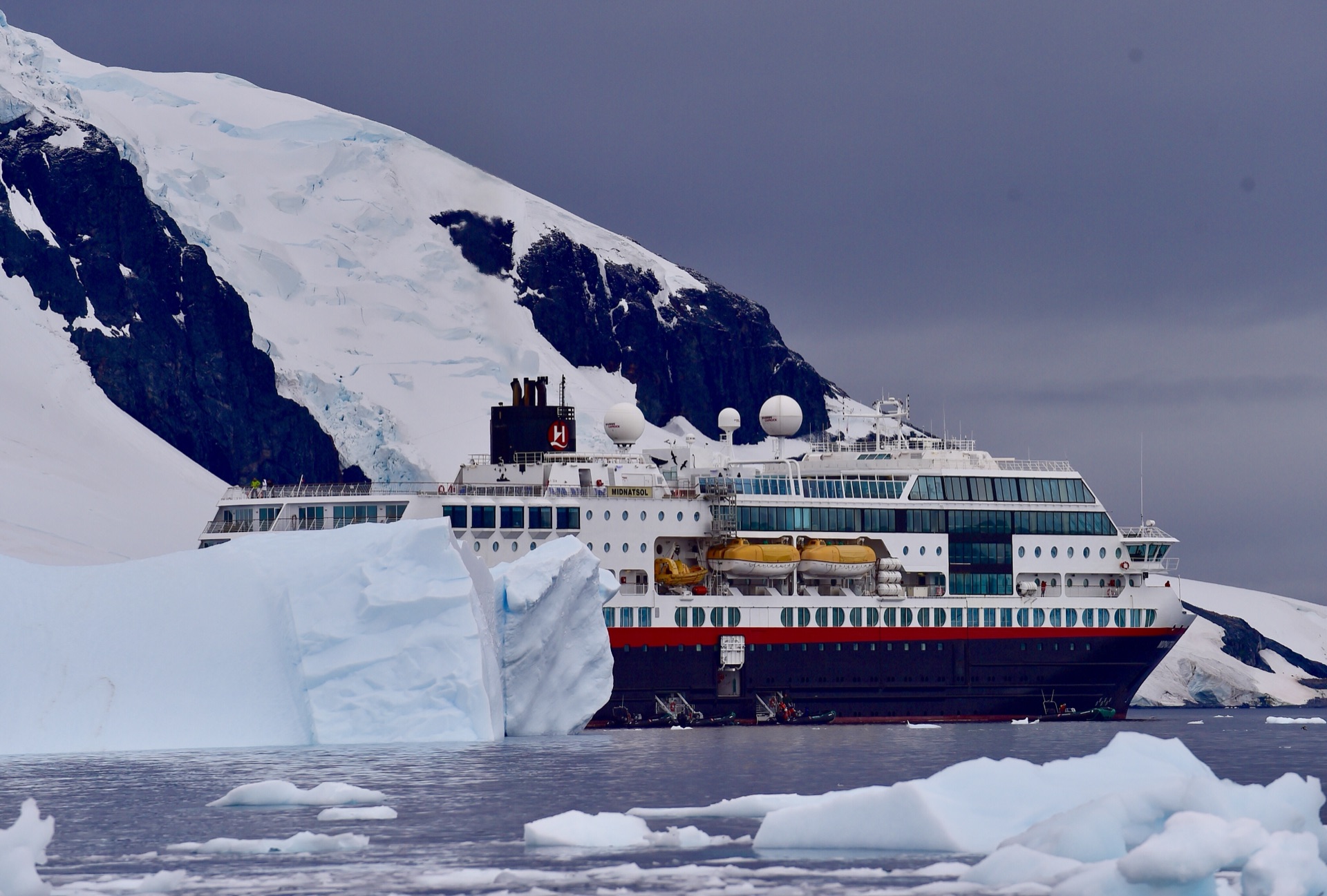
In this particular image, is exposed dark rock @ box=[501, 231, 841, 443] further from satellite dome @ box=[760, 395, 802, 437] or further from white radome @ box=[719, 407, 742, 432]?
satellite dome @ box=[760, 395, 802, 437]

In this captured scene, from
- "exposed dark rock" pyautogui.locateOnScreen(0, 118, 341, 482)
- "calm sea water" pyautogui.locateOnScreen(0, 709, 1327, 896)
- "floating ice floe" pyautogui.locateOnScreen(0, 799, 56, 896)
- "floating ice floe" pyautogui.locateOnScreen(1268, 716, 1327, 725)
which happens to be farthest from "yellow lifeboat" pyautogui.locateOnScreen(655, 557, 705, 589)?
"exposed dark rock" pyautogui.locateOnScreen(0, 118, 341, 482)

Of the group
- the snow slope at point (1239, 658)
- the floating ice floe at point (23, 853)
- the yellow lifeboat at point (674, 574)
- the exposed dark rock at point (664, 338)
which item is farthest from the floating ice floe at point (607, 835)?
the exposed dark rock at point (664, 338)

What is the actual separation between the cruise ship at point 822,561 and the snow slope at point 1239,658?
32838 mm

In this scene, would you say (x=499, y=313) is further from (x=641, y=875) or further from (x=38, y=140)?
(x=641, y=875)

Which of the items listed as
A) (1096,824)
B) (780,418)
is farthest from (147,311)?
(1096,824)

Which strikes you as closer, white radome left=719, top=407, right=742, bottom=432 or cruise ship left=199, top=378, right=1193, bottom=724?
cruise ship left=199, top=378, right=1193, bottom=724

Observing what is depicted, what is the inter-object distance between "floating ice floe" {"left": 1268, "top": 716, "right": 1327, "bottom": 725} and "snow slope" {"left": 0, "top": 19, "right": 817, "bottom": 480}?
5873cm

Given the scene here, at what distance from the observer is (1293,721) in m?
85.6

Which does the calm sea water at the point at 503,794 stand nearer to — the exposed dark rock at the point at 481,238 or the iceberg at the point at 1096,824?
the iceberg at the point at 1096,824

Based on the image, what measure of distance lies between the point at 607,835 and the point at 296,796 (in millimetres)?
6952

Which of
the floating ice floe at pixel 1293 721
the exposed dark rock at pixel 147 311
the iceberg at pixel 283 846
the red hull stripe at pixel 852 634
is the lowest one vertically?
the iceberg at pixel 283 846

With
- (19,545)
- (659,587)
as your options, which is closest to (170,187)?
(19,545)

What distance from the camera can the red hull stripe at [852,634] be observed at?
68.8m

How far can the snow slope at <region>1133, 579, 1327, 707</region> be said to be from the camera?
11162 centimetres
